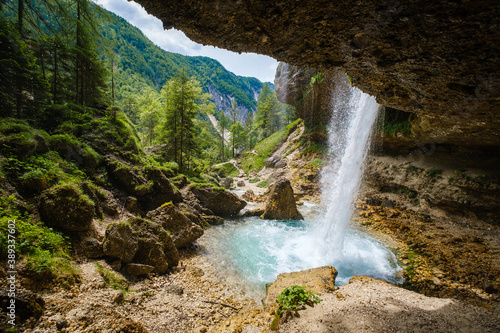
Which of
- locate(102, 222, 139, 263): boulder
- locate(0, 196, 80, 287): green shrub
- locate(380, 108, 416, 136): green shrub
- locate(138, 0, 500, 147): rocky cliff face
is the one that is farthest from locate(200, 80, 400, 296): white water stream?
locate(138, 0, 500, 147): rocky cliff face

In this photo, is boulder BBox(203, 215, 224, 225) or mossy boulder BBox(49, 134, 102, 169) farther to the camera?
boulder BBox(203, 215, 224, 225)

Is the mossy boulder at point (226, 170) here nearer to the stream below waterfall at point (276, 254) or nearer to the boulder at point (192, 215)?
the stream below waterfall at point (276, 254)

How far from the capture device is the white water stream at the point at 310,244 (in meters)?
7.00

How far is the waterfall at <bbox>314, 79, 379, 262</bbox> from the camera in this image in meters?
9.02

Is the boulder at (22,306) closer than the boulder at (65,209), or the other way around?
the boulder at (22,306)

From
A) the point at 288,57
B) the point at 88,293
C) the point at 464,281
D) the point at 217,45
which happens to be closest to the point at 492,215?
the point at 464,281

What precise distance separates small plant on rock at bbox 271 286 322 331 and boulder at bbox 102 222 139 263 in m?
4.39

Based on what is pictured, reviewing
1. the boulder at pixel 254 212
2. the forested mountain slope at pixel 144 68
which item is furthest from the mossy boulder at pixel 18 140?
the forested mountain slope at pixel 144 68

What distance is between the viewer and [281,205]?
12469 millimetres

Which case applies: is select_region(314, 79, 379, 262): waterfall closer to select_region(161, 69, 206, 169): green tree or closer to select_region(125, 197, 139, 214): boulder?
select_region(125, 197, 139, 214): boulder

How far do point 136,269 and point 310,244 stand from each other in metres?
7.60

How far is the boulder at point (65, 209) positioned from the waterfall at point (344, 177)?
28.9 ft

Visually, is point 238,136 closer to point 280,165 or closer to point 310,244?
point 280,165

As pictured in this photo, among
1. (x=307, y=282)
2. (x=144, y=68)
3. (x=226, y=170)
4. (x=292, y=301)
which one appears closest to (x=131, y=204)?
(x=292, y=301)
